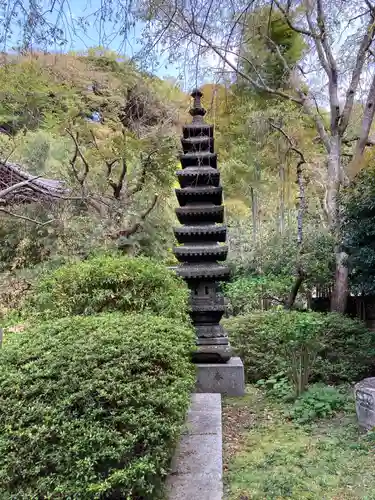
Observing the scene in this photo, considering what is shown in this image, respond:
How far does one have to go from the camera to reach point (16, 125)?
12.2 meters

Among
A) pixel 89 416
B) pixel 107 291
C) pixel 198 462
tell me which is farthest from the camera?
pixel 107 291

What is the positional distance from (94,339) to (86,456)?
0.68 m

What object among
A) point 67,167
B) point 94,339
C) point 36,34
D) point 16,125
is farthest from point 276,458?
point 16,125

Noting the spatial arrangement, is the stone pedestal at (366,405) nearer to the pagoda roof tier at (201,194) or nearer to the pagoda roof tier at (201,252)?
the pagoda roof tier at (201,252)

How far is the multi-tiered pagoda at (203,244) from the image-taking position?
553 cm

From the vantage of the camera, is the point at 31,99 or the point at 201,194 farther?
the point at 31,99

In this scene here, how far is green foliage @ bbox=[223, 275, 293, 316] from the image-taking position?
960 centimetres

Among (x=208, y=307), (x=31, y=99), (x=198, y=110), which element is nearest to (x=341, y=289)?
(x=208, y=307)

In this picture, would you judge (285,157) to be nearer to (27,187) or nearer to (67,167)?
(67,167)

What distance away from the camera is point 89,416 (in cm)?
188

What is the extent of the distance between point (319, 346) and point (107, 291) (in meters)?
3.03

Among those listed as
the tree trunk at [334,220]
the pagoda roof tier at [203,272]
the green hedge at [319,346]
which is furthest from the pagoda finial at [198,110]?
the tree trunk at [334,220]

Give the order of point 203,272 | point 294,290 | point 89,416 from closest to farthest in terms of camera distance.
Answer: point 89,416
point 203,272
point 294,290

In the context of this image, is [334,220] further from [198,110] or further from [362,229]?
[198,110]
